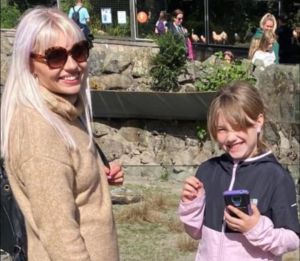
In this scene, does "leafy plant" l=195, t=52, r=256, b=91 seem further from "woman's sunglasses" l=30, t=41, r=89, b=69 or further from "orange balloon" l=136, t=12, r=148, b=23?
"woman's sunglasses" l=30, t=41, r=89, b=69

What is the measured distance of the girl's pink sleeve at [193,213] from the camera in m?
2.76

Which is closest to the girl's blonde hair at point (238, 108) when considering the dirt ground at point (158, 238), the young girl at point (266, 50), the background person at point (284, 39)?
the dirt ground at point (158, 238)

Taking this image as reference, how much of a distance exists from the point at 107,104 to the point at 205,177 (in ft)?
21.3

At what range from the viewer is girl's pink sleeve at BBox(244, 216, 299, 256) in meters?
2.57

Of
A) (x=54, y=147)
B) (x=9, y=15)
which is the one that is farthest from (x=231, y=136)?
(x=9, y=15)

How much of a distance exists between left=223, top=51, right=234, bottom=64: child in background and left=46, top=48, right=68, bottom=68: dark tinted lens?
691cm

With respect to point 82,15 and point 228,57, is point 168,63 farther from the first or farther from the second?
point 82,15

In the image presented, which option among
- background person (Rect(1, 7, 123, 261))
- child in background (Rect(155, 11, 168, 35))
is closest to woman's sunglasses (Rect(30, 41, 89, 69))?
background person (Rect(1, 7, 123, 261))

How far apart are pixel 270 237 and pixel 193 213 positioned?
1.08 feet

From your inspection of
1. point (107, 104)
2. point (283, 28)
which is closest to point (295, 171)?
point (107, 104)

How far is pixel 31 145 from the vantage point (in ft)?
7.13

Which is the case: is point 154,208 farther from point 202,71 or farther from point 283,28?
point 283,28

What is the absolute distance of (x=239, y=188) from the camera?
8.89ft

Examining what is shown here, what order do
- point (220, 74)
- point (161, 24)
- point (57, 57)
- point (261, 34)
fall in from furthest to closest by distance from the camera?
point (161, 24), point (261, 34), point (220, 74), point (57, 57)
